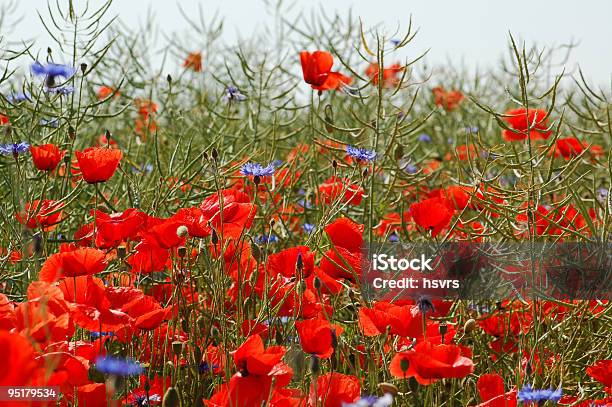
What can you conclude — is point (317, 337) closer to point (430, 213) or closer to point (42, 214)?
point (430, 213)

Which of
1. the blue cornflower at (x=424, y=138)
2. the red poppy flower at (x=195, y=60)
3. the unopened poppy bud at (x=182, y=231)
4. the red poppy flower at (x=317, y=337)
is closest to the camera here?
the red poppy flower at (x=317, y=337)

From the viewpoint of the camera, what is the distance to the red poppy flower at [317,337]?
45.3 inches

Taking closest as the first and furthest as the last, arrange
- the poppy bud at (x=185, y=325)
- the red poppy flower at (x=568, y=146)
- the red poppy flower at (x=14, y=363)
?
the red poppy flower at (x=14, y=363) → the poppy bud at (x=185, y=325) → the red poppy flower at (x=568, y=146)

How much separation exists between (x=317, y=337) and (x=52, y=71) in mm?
1127

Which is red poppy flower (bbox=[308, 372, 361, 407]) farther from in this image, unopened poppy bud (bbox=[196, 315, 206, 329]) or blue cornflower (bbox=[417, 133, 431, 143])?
blue cornflower (bbox=[417, 133, 431, 143])

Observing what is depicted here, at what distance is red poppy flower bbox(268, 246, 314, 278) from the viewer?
4.56ft

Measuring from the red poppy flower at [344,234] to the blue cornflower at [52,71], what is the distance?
2.79 ft

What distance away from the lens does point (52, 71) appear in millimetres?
1982

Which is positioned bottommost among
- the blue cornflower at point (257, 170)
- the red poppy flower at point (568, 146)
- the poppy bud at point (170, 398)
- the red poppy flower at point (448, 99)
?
the poppy bud at point (170, 398)

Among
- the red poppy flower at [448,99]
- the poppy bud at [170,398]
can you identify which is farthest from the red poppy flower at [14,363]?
the red poppy flower at [448,99]

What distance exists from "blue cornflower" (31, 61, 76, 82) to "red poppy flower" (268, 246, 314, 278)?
844mm

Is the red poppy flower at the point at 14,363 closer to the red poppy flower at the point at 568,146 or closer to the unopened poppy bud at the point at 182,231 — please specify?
the unopened poppy bud at the point at 182,231

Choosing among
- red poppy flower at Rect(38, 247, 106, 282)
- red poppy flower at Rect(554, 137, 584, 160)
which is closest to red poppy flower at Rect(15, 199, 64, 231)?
red poppy flower at Rect(38, 247, 106, 282)

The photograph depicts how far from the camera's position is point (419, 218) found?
5.28 ft
